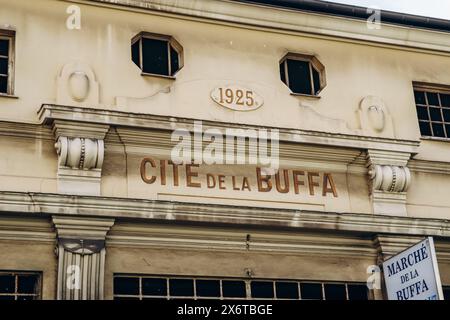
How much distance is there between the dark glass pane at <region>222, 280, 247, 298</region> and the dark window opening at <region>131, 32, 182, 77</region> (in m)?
4.04

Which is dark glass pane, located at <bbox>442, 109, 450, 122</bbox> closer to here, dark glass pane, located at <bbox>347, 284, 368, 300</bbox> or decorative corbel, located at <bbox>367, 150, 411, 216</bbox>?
decorative corbel, located at <bbox>367, 150, 411, 216</bbox>

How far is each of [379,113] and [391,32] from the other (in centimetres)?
192

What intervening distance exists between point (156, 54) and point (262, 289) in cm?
482

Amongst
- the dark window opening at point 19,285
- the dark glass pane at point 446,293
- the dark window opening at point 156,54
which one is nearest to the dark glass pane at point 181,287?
the dark window opening at point 19,285

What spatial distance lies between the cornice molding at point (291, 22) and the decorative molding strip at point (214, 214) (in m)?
3.93

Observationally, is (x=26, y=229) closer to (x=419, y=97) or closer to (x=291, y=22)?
(x=291, y=22)

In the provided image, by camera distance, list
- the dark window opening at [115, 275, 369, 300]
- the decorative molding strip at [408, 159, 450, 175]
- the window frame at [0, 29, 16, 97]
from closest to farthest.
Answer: the dark window opening at [115, 275, 369, 300] → the window frame at [0, 29, 16, 97] → the decorative molding strip at [408, 159, 450, 175]

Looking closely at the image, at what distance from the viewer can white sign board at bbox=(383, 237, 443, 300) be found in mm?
15196

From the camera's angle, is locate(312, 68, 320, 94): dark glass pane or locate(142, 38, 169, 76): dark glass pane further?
locate(312, 68, 320, 94): dark glass pane

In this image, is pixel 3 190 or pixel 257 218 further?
pixel 257 218

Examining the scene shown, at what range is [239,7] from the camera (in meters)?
18.1

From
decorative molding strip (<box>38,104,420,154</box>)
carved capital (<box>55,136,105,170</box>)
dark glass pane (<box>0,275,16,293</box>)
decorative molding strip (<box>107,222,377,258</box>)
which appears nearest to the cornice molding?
decorative molding strip (<box>38,104,420,154</box>)
